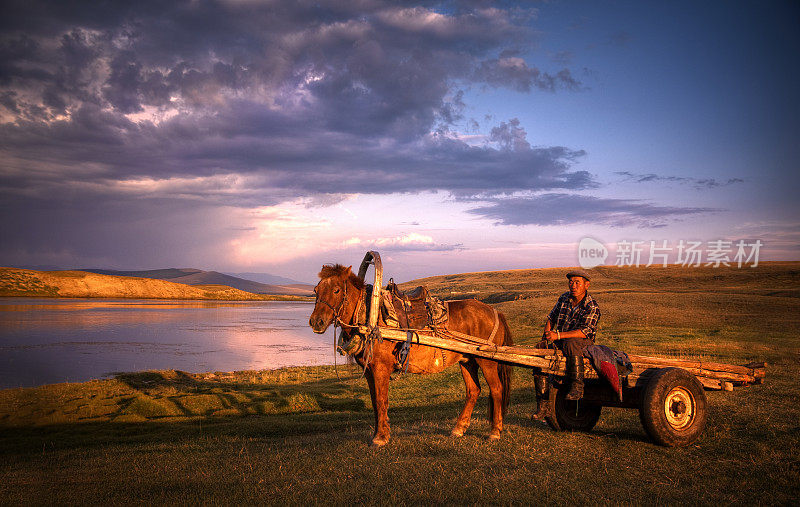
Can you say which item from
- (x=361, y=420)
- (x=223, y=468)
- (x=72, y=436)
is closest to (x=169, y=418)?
(x=72, y=436)

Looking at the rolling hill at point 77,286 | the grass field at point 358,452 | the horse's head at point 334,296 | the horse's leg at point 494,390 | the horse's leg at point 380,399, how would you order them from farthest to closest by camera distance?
1. the rolling hill at point 77,286
2. the horse's leg at point 494,390
3. the horse's leg at point 380,399
4. the horse's head at point 334,296
5. the grass field at point 358,452

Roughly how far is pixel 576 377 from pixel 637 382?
105 centimetres

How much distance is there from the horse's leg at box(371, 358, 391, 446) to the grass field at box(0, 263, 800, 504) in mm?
327

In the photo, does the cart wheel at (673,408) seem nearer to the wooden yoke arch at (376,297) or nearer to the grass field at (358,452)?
the grass field at (358,452)

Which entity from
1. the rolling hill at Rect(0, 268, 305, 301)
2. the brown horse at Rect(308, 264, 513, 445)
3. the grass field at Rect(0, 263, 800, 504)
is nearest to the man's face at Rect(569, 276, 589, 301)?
the brown horse at Rect(308, 264, 513, 445)

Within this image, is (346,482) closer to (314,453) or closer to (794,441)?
(314,453)

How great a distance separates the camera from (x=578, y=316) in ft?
25.1

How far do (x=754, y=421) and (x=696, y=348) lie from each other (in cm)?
1370

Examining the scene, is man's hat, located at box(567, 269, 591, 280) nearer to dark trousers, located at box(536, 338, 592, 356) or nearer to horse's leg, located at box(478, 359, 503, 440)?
dark trousers, located at box(536, 338, 592, 356)

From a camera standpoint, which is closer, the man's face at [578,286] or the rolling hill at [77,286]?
the man's face at [578,286]

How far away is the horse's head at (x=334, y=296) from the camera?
7387mm

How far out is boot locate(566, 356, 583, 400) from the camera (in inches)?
282

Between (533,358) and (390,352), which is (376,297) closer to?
(390,352)

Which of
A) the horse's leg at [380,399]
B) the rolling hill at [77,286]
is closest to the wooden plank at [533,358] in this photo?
the horse's leg at [380,399]
